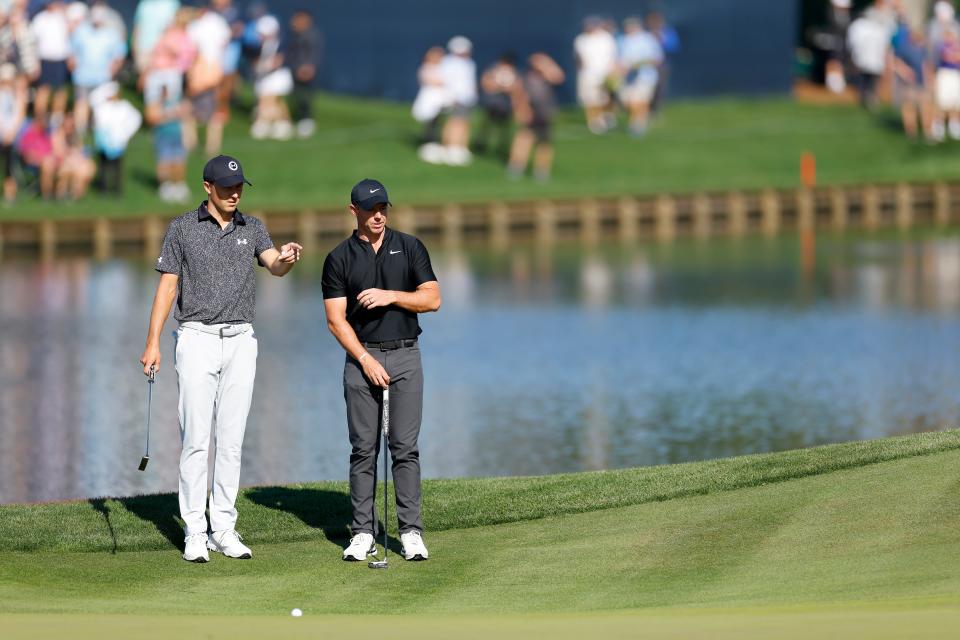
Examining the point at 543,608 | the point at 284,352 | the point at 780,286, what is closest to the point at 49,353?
the point at 284,352

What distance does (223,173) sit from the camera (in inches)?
381

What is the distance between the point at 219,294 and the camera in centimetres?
972

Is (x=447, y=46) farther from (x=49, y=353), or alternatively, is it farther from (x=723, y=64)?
(x=49, y=353)

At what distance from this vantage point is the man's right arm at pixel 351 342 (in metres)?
9.48

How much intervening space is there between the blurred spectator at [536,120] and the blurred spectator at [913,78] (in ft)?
30.0

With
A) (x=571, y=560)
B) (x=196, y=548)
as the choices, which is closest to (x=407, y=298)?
(x=571, y=560)

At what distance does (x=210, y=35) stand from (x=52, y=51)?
3.01 metres

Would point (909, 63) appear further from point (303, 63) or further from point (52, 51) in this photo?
point (52, 51)

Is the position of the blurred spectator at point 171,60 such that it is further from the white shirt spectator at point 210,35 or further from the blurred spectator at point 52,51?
the blurred spectator at point 52,51

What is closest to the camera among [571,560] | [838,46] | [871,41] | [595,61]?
[571,560]

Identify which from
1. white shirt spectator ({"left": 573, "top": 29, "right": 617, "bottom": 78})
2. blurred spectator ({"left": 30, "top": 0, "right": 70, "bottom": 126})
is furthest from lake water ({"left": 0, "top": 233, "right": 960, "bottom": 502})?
white shirt spectator ({"left": 573, "top": 29, "right": 617, "bottom": 78})

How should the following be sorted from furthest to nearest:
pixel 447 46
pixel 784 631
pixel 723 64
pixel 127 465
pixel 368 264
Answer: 1. pixel 723 64
2. pixel 447 46
3. pixel 127 465
4. pixel 368 264
5. pixel 784 631

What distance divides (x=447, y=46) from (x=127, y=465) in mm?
31805

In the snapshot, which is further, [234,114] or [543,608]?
[234,114]
